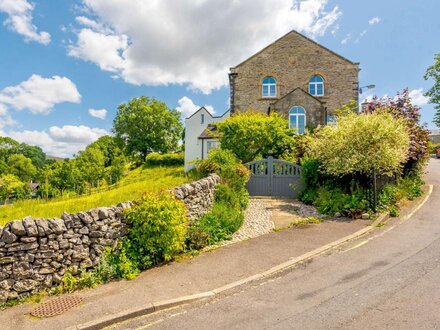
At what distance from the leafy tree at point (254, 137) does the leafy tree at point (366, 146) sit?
5.05 m

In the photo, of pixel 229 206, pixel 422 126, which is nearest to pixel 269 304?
pixel 229 206

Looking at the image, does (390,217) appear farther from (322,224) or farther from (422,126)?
(422,126)

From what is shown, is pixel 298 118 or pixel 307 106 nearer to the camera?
pixel 307 106

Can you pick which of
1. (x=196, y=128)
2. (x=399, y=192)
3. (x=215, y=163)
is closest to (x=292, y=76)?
(x=196, y=128)

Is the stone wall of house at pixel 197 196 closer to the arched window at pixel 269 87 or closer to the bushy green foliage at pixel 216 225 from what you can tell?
the bushy green foliage at pixel 216 225

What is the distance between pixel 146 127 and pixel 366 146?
45.1 meters

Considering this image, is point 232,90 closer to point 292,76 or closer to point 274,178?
point 292,76

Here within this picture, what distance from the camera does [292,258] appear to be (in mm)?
7102

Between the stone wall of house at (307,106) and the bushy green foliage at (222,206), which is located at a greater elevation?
the stone wall of house at (307,106)

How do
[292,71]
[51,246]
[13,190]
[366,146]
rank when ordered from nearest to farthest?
[51,246] → [366,146] → [292,71] → [13,190]

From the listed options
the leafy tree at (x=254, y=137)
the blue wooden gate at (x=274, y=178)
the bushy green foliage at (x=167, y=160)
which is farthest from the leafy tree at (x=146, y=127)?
the blue wooden gate at (x=274, y=178)

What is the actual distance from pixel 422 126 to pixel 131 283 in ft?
54.1

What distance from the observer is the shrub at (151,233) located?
668 cm

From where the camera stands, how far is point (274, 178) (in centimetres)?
1497
